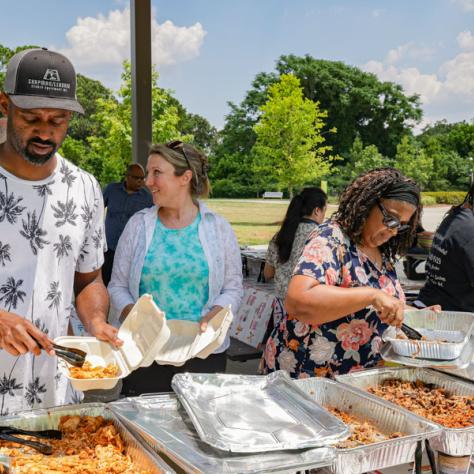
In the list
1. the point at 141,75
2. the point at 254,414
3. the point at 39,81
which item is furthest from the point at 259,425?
the point at 141,75

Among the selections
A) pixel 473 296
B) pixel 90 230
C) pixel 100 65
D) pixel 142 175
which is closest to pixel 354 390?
pixel 90 230

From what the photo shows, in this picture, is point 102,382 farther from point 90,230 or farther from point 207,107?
point 207,107

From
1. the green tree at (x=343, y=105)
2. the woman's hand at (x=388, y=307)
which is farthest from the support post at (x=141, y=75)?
the green tree at (x=343, y=105)

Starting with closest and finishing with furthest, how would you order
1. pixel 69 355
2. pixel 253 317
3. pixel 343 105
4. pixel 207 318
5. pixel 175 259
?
pixel 69 355 → pixel 207 318 → pixel 175 259 → pixel 253 317 → pixel 343 105

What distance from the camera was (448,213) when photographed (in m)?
2.18

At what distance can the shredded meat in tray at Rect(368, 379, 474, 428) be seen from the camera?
1.26 m

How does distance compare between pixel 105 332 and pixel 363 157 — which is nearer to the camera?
pixel 105 332

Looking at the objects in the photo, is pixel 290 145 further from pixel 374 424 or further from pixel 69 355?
pixel 69 355

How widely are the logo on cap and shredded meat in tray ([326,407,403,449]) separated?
3.18 feet

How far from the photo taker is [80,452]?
3.41ft

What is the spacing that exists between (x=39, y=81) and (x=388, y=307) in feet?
3.30

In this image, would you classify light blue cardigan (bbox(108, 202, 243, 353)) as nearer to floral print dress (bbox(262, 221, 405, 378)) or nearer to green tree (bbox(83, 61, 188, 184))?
Answer: floral print dress (bbox(262, 221, 405, 378))

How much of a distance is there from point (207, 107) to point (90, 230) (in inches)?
587

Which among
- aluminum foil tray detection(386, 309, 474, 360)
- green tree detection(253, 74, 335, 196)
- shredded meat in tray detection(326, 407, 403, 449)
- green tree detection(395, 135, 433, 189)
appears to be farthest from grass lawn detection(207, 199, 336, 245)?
shredded meat in tray detection(326, 407, 403, 449)
